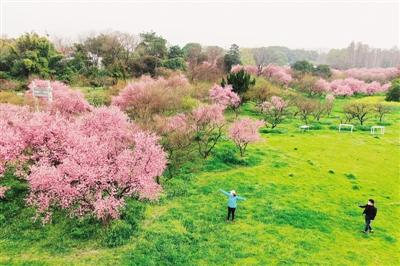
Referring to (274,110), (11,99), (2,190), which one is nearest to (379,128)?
(274,110)

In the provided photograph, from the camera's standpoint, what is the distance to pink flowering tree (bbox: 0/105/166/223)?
19797 millimetres

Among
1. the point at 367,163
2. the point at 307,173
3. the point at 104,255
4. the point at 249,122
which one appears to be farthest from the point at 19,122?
the point at 367,163

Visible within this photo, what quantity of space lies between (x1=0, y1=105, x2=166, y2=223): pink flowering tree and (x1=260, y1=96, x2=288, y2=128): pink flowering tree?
28.4 meters

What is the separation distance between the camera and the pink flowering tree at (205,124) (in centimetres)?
3628

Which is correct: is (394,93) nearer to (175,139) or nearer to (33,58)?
(175,139)

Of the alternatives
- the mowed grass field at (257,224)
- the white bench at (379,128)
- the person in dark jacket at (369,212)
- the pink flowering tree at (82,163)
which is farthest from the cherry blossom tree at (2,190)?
the white bench at (379,128)

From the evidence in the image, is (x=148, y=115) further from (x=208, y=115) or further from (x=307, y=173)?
(x=307, y=173)

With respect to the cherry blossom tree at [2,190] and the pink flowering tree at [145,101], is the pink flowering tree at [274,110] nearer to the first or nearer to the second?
the pink flowering tree at [145,101]

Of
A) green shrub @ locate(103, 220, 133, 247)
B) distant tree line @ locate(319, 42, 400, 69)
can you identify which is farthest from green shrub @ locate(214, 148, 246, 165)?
distant tree line @ locate(319, 42, 400, 69)

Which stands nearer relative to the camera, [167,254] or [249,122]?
[167,254]

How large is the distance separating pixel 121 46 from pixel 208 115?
44317mm

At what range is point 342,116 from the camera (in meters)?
59.4

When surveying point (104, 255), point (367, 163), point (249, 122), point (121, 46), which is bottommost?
point (104, 255)

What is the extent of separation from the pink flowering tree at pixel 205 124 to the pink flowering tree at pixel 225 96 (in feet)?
43.4
